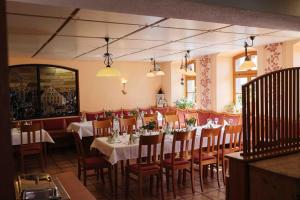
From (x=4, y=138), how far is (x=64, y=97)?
671 cm

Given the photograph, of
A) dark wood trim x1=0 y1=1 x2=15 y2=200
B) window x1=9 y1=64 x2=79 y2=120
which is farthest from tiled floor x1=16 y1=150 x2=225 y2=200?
dark wood trim x1=0 y1=1 x2=15 y2=200

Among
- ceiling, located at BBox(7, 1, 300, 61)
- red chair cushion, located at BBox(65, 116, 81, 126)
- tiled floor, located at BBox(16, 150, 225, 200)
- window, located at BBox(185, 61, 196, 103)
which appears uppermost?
ceiling, located at BBox(7, 1, 300, 61)

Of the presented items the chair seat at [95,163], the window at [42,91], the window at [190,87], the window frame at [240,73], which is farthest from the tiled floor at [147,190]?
the window at [190,87]

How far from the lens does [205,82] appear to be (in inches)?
280

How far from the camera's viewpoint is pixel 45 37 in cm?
407

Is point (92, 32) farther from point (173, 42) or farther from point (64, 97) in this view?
point (64, 97)

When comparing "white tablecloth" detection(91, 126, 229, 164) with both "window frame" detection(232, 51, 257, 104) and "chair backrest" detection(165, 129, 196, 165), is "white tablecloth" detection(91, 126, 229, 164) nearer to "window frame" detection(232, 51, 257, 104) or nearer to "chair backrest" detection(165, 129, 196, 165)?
"chair backrest" detection(165, 129, 196, 165)

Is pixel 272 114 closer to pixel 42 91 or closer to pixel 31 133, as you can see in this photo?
pixel 31 133

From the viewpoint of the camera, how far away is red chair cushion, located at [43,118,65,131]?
7112 millimetres

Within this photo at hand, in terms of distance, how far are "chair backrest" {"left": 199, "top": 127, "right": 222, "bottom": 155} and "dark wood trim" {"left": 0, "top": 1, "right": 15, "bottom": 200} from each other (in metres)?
3.16

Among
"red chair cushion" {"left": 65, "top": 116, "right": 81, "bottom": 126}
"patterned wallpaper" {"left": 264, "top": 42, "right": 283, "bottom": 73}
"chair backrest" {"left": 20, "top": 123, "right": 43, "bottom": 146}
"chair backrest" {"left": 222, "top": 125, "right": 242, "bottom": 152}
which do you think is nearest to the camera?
"chair backrest" {"left": 222, "top": 125, "right": 242, "bottom": 152}

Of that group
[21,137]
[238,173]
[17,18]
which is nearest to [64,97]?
[21,137]

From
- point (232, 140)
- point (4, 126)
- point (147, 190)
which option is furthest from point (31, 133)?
point (4, 126)

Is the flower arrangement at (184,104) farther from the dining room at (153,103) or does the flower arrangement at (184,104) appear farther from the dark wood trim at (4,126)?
the dark wood trim at (4,126)
